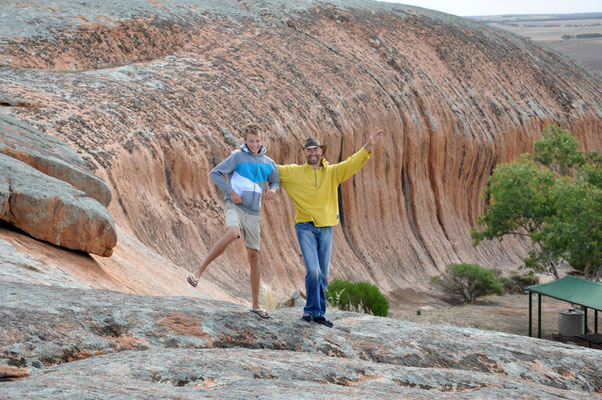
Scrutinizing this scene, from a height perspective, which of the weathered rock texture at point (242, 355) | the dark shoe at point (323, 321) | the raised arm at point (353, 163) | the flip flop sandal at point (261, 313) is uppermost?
the raised arm at point (353, 163)

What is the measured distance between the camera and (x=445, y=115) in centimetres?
2772

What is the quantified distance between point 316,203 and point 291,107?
52.3 ft

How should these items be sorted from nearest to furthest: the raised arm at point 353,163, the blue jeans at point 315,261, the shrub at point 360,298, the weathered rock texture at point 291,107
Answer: the blue jeans at point 315,261, the raised arm at point 353,163, the weathered rock texture at point 291,107, the shrub at point 360,298

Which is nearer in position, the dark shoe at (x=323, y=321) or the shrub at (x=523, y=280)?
the dark shoe at (x=323, y=321)

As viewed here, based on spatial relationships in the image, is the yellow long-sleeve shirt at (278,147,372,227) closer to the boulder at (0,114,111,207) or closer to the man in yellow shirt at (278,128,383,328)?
the man in yellow shirt at (278,128,383,328)

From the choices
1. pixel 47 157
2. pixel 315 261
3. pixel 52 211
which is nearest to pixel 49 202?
pixel 52 211

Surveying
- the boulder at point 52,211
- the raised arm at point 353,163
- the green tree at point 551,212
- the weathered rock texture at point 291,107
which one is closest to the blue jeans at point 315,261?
the raised arm at point 353,163

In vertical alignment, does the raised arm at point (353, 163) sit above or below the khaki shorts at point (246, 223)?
above

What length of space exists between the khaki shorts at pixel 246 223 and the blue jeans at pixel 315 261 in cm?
42

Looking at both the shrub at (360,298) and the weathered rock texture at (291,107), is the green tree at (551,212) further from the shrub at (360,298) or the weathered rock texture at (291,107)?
the shrub at (360,298)

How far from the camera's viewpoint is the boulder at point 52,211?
26.8 feet

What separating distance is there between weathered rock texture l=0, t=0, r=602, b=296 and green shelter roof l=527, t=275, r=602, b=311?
634 cm

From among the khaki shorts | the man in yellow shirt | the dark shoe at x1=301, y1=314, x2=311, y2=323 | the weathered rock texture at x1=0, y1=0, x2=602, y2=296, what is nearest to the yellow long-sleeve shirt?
the man in yellow shirt

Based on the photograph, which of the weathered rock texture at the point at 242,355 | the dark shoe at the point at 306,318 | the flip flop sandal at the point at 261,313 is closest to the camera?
the weathered rock texture at the point at 242,355
